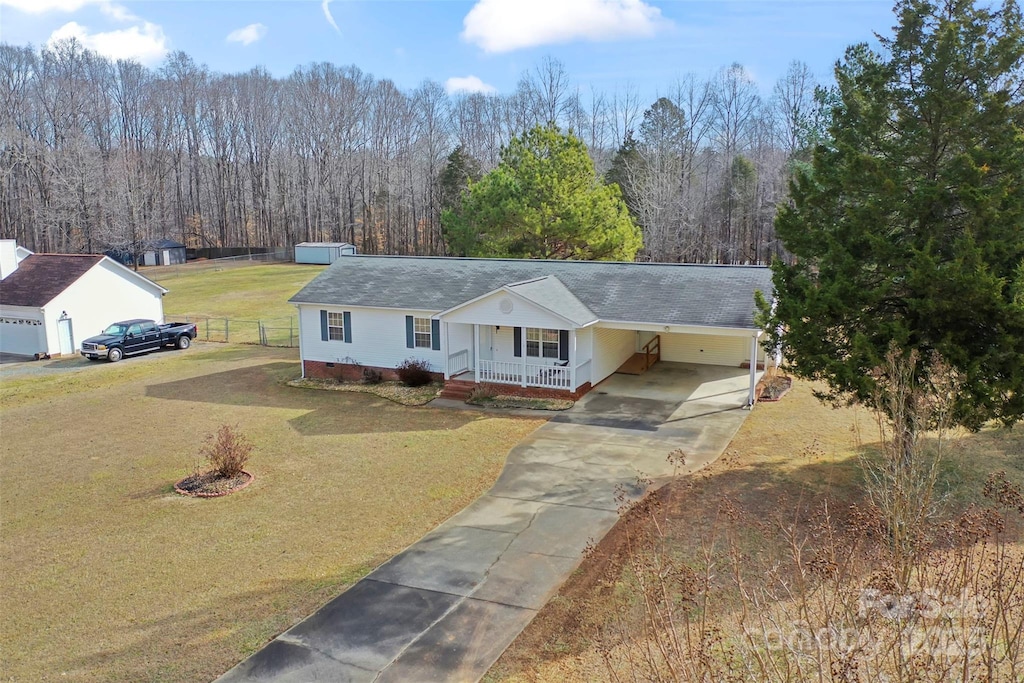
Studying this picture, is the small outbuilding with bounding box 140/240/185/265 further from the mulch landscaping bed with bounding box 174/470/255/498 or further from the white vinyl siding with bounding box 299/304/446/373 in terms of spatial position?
the mulch landscaping bed with bounding box 174/470/255/498

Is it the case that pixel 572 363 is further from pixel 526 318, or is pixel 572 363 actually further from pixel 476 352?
pixel 476 352

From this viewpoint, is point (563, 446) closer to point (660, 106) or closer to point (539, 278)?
point (539, 278)

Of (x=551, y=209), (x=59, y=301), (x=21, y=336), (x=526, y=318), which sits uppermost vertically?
(x=551, y=209)

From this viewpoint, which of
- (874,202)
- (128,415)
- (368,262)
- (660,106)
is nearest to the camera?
(874,202)

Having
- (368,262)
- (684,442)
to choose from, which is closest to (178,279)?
(368,262)

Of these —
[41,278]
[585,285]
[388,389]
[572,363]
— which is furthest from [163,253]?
[572,363]
